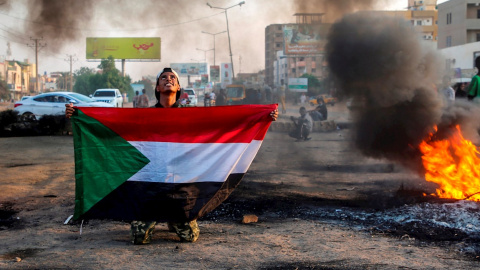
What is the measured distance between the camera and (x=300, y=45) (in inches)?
2335

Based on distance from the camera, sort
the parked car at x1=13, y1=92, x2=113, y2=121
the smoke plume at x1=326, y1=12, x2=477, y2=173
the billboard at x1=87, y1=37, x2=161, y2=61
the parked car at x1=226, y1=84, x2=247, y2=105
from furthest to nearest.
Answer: the billboard at x1=87, y1=37, x2=161, y2=61 < the parked car at x1=226, y1=84, x2=247, y2=105 < the parked car at x1=13, y1=92, x2=113, y2=121 < the smoke plume at x1=326, y1=12, x2=477, y2=173

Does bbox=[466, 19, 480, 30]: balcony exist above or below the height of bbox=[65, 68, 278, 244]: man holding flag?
above

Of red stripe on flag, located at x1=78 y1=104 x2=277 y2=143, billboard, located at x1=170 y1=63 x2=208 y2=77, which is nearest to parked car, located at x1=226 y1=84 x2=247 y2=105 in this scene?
red stripe on flag, located at x1=78 y1=104 x2=277 y2=143

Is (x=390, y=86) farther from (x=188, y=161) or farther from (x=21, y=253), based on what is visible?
(x=21, y=253)

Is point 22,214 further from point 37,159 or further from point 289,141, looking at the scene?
point 289,141

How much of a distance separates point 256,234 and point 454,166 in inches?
125

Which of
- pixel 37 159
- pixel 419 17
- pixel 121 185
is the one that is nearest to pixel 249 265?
pixel 121 185

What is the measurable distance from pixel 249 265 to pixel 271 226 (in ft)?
4.92

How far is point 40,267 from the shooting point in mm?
4234

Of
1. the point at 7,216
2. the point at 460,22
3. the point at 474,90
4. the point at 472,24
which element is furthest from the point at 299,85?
the point at 7,216

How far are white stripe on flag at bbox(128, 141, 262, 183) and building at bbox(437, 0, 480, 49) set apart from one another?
2147 inches

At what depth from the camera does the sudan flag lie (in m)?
4.84

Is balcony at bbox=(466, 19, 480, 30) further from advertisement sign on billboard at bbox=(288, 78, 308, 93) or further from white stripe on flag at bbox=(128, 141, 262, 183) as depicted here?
white stripe on flag at bbox=(128, 141, 262, 183)

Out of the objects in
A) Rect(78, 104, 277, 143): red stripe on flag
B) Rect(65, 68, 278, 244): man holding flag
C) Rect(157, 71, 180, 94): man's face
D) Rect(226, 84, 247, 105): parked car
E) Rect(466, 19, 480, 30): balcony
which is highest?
Rect(466, 19, 480, 30): balcony
